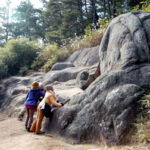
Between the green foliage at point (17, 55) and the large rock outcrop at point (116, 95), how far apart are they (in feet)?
30.4

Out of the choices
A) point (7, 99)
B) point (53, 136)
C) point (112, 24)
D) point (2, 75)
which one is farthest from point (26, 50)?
point (53, 136)

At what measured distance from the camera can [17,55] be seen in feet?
45.3

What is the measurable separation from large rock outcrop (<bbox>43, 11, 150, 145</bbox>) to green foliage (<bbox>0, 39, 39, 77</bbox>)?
365 inches

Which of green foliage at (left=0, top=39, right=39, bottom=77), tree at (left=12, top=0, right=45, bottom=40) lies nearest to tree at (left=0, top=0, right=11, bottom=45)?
tree at (left=12, top=0, right=45, bottom=40)

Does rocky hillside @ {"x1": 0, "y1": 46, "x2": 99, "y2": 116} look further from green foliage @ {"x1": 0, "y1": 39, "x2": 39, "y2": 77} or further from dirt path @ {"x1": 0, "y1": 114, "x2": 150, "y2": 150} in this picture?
dirt path @ {"x1": 0, "y1": 114, "x2": 150, "y2": 150}

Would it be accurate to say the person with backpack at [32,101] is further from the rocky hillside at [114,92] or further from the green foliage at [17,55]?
the green foliage at [17,55]

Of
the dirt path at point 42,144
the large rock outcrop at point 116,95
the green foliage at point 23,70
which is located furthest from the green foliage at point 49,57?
the dirt path at point 42,144

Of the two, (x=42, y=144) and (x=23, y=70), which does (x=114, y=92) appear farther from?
(x=23, y=70)

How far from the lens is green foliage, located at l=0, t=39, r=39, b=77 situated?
524 inches

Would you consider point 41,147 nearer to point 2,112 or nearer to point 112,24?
point 112,24

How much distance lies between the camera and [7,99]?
363 inches

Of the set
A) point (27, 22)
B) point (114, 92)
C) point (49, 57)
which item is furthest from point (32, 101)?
point (27, 22)

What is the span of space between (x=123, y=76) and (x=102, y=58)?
1672 millimetres

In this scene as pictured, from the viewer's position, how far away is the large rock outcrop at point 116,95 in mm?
3547
